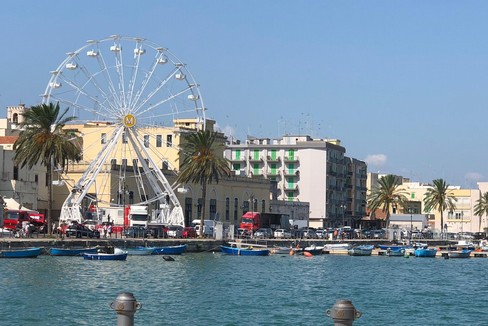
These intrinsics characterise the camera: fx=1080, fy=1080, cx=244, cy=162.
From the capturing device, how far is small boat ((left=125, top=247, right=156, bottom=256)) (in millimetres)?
96875

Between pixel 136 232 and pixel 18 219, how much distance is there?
40.4 feet

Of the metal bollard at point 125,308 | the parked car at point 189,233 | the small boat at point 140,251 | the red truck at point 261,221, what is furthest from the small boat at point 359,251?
the metal bollard at point 125,308

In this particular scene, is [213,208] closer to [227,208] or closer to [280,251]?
[227,208]

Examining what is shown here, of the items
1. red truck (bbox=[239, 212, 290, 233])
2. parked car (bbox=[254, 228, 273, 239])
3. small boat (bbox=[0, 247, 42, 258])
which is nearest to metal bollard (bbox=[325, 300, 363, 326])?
small boat (bbox=[0, 247, 42, 258])

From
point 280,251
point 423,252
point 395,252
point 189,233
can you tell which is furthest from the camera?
point 395,252

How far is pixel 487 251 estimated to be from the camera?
5408 inches

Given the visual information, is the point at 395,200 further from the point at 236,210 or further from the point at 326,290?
the point at 326,290

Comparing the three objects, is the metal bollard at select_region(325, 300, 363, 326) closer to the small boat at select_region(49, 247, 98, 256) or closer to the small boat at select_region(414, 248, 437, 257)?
the small boat at select_region(49, 247, 98, 256)

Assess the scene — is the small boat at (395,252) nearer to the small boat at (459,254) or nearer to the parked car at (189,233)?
the small boat at (459,254)

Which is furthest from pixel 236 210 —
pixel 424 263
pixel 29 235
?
pixel 29 235

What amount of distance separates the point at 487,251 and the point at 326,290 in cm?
7317

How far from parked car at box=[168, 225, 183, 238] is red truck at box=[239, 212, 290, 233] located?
846 inches

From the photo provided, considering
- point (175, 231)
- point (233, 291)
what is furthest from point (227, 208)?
point (233, 291)

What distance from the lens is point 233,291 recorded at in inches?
2537
